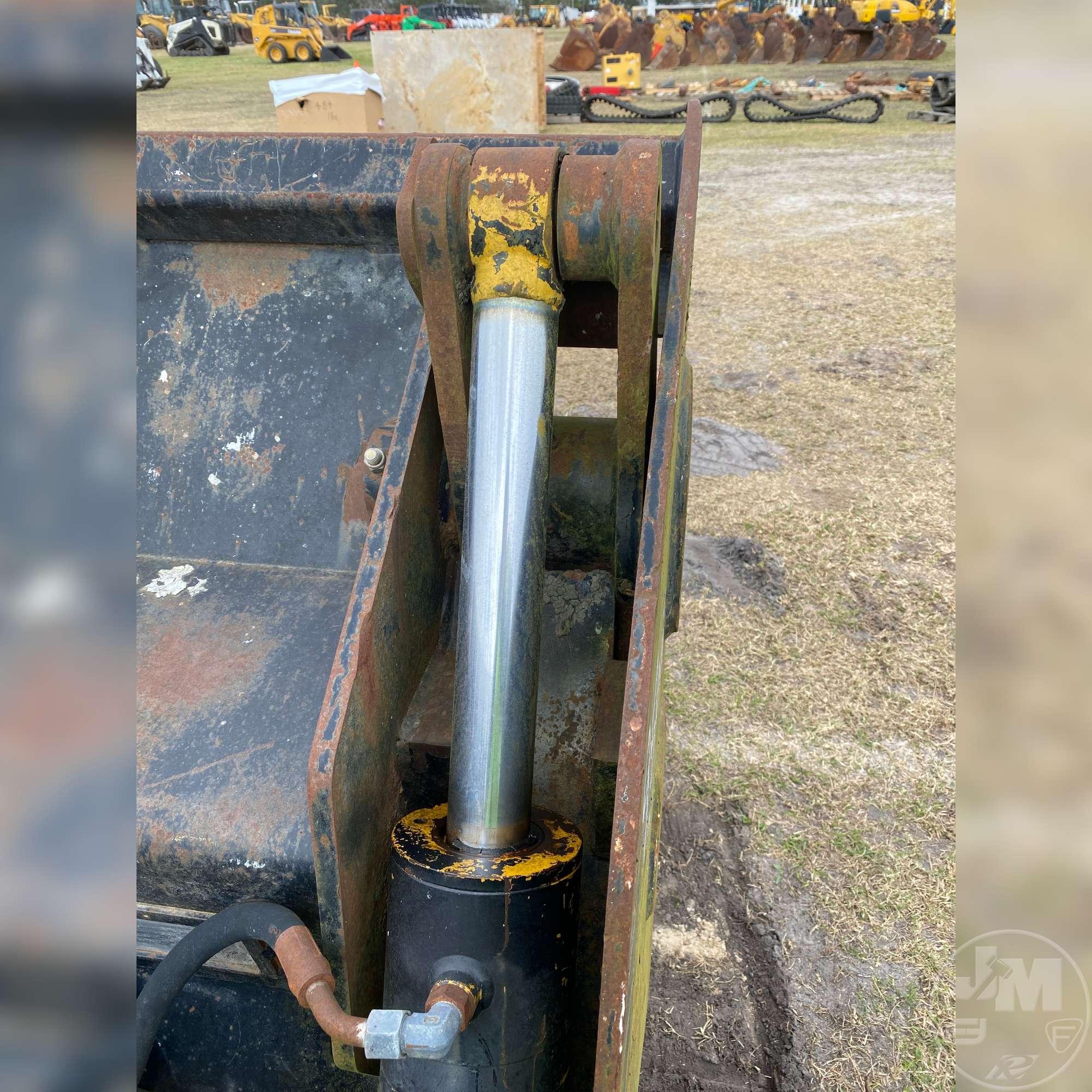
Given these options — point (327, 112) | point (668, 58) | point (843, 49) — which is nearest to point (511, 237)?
point (327, 112)

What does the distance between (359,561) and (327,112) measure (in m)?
9.24

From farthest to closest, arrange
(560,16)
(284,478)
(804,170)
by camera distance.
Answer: (560,16) < (804,170) < (284,478)

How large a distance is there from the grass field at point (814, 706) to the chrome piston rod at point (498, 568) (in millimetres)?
933

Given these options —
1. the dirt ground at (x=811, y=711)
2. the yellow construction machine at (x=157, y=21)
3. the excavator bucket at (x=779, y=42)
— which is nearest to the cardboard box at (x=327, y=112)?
the dirt ground at (x=811, y=711)

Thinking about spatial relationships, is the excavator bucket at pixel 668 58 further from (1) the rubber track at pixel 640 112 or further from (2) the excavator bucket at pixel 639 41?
(1) the rubber track at pixel 640 112

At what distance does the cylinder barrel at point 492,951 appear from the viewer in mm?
1123

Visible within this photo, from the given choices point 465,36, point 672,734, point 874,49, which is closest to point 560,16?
point 874,49

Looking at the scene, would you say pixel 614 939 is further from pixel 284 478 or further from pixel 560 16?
pixel 560 16

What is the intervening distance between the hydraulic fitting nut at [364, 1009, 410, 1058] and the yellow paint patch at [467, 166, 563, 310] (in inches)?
31.9

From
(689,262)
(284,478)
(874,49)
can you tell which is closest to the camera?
(689,262)

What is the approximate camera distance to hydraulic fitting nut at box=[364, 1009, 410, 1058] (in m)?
0.89
